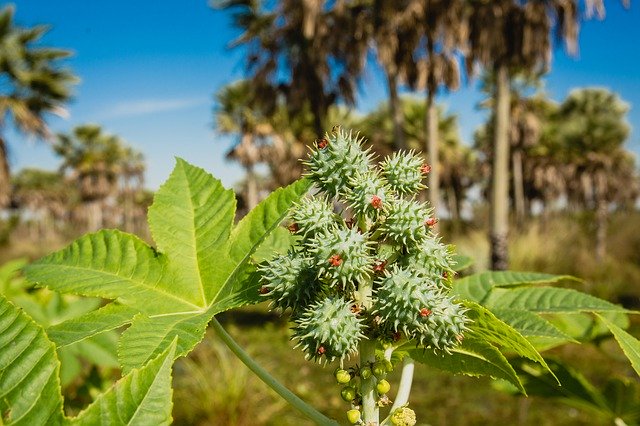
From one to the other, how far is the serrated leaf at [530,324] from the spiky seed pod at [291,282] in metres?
0.32

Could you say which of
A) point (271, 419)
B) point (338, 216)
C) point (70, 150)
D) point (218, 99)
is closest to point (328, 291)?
point (338, 216)

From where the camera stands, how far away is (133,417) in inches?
19.9

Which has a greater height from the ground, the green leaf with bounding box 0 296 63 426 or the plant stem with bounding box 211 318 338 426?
the green leaf with bounding box 0 296 63 426

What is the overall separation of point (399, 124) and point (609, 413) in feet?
40.8

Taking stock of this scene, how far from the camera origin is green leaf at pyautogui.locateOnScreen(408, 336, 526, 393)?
2.18ft

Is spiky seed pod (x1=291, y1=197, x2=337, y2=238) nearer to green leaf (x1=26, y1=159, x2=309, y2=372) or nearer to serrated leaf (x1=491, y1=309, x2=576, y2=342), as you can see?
green leaf (x1=26, y1=159, x2=309, y2=372)

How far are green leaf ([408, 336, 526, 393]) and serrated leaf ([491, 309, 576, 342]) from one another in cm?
9

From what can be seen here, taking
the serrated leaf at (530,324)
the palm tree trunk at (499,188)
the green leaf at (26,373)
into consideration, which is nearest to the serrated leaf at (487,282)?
the serrated leaf at (530,324)

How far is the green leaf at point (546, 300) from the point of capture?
35.9 inches

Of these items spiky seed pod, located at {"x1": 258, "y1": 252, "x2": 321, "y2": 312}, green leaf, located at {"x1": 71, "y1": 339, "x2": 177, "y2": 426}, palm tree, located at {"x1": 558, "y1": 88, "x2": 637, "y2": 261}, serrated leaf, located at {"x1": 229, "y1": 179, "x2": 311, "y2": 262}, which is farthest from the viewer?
palm tree, located at {"x1": 558, "y1": 88, "x2": 637, "y2": 261}

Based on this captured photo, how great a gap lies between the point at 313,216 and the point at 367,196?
0.28ft

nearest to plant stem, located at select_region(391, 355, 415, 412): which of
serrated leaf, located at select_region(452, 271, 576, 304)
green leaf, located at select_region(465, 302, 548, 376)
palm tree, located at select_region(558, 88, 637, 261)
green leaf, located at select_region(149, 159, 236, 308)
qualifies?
green leaf, located at select_region(465, 302, 548, 376)

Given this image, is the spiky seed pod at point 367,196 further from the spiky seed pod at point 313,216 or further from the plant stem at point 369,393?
the plant stem at point 369,393

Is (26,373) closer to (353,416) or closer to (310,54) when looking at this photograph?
(353,416)
